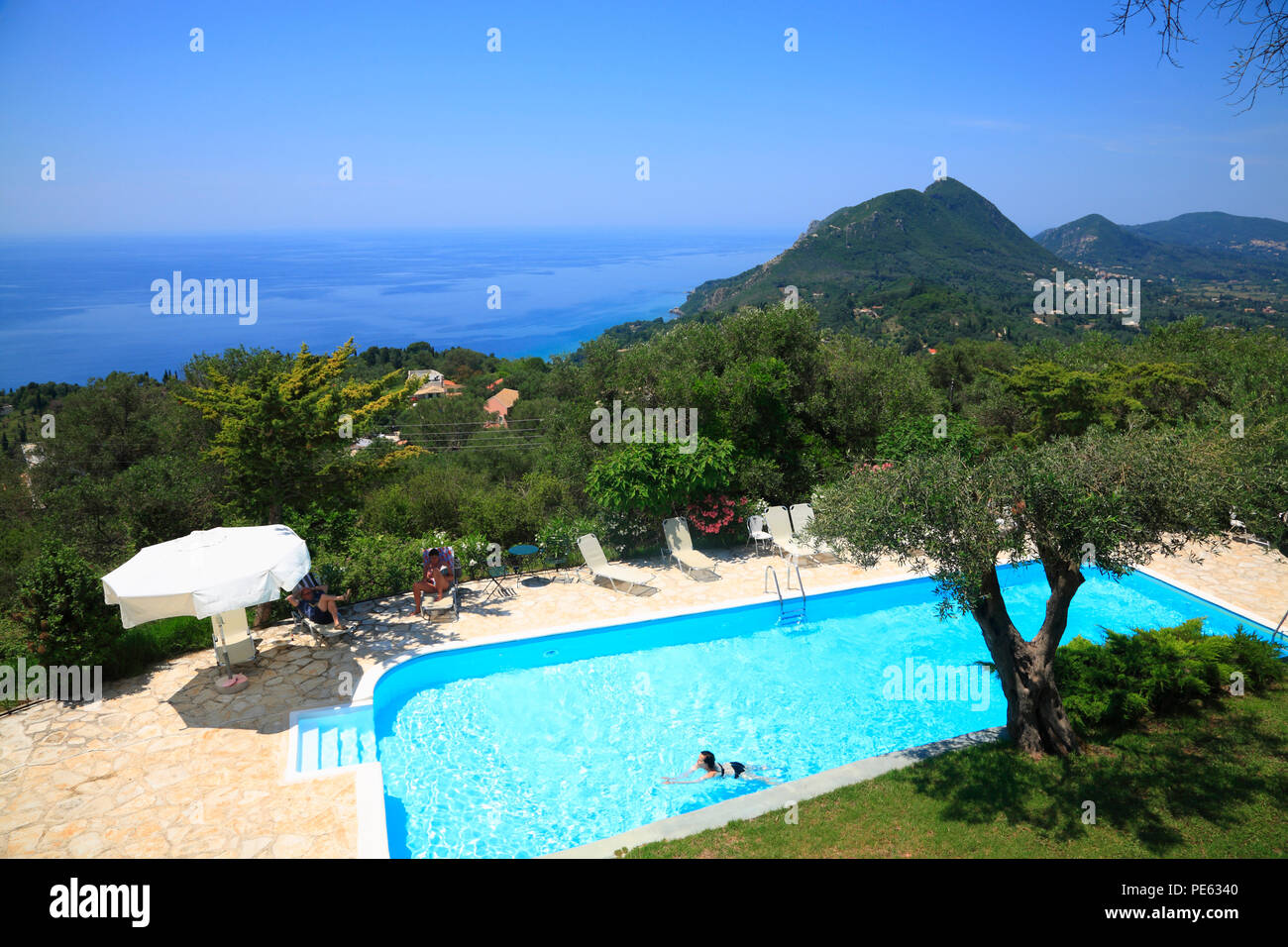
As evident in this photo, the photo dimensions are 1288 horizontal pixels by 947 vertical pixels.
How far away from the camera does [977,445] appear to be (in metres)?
14.3

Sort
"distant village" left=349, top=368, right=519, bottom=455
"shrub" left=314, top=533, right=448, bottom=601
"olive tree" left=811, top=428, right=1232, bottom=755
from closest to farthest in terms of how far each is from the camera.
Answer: "olive tree" left=811, top=428, right=1232, bottom=755 < "shrub" left=314, top=533, right=448, bottom=601 < "distant village" left=349, top=368, right=519, bottom=455

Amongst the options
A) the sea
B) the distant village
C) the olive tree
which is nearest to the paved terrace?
the olive tree

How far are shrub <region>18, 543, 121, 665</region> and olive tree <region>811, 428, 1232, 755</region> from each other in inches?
332

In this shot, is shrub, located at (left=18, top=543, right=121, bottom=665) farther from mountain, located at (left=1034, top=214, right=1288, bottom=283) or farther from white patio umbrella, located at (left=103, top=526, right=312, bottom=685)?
mountain, located at (left=1034, top=214, right=1288, bottom=283)

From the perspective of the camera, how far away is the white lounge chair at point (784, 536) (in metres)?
12.3

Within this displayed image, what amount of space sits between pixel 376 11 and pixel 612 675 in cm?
1930

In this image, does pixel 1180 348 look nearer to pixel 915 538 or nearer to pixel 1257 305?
pixel 915 538

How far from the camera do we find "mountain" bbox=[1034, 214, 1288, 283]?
14812cm

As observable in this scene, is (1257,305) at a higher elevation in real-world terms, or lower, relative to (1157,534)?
higher

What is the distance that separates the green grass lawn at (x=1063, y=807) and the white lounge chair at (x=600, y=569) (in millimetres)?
5639

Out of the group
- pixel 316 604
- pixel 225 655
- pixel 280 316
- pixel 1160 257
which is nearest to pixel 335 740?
pixel 225 655

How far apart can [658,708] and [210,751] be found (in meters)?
4.93

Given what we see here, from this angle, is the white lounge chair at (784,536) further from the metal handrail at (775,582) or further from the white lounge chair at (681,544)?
the white lounge chair at (681,544)
